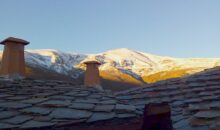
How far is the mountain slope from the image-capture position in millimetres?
80938

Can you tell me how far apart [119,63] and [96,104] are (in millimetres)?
104300

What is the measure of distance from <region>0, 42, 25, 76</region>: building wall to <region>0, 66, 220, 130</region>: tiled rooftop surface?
91cm

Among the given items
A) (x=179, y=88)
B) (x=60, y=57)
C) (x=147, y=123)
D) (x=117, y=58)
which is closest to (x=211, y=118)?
(x=147, y=123)

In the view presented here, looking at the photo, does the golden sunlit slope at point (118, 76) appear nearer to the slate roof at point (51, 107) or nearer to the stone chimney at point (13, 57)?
the stone chimney at point (13, 57)

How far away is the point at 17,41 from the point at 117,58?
350ft

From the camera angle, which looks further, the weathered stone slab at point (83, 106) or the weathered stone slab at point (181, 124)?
the weathered stone slab at point (181, 124)

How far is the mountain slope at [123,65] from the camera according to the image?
80938mm

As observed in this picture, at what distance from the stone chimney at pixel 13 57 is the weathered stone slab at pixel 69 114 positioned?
3542mm

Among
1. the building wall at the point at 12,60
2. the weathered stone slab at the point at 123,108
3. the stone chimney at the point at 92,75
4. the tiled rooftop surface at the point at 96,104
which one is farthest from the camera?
the stone chimney at the point at 92,75

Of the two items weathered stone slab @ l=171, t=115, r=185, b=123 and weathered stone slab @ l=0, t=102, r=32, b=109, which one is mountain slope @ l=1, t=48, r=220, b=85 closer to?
weathered stone slab @ l=171, t=115, r=185, b=123

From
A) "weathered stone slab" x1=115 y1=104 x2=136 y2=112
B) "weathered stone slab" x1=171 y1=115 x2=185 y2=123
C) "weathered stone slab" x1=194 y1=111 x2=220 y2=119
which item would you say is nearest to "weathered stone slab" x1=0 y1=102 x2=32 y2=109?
"weathered stone slab" x1=115 y1=104 x2=136 y2=112

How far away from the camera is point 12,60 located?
28.1 feet

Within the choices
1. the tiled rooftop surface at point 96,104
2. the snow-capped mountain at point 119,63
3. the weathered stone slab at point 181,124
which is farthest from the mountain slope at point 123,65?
the weathered stone slab at point 181,124

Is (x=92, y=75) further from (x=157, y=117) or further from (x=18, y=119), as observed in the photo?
(x=18, y=119)
